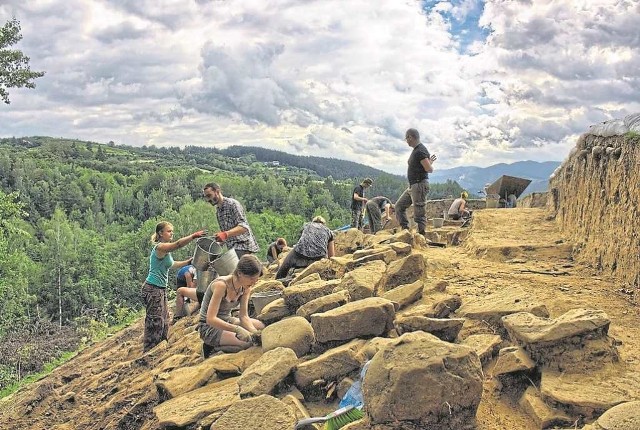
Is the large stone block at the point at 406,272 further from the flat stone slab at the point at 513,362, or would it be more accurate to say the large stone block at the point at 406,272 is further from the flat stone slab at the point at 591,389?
the flat stone slab at the point at 591,389

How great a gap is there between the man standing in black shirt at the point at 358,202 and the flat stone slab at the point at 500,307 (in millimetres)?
7685

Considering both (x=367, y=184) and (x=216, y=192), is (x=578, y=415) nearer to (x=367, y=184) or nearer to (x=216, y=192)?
(x=216, y=192)

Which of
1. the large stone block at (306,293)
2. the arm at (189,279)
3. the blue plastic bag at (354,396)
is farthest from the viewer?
the arm at (189,279)

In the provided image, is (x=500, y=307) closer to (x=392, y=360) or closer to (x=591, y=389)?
(x=591, y=389)

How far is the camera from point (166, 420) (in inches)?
157

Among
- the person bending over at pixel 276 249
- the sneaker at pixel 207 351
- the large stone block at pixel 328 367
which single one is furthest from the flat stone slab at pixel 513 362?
the person bending over at pixel 276 249

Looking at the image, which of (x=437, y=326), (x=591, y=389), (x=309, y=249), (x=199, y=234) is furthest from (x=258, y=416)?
(x=309, y=249)

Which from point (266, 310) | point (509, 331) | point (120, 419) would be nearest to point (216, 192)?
point (266, 310)

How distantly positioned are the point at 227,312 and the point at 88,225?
77826 millimetres

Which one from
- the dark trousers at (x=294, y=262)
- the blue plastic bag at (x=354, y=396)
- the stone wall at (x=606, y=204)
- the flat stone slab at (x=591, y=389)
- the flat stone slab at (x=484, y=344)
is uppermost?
the stone wall at (x=606, y=204)

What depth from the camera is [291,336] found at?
15.0 ft

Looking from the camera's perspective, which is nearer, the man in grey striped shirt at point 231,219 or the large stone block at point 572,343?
the large stone block at point 572,343

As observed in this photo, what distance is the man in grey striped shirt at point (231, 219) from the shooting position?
21.9 ft

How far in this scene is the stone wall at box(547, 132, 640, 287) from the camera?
5025 millimetres
